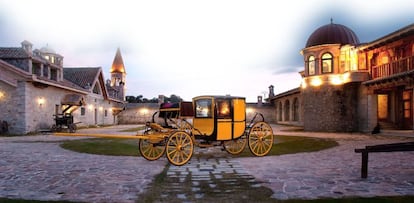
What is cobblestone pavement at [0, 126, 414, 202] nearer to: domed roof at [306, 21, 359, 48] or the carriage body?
the carriage body

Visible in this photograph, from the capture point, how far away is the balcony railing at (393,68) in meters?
19.1

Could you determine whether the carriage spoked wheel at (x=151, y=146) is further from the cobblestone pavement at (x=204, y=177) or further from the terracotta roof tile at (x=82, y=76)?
the terracotta roof tile at (x=82, y=76)

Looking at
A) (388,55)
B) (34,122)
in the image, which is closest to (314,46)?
(388,55)

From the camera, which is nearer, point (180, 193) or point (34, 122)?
point (180, 193)

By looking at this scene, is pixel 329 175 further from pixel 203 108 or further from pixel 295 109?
pixel 295 109

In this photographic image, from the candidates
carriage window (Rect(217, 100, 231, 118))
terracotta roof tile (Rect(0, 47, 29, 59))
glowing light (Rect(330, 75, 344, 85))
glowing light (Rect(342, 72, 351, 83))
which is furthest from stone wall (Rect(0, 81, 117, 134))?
glowing light (Rect(342, 72, 351, 83))

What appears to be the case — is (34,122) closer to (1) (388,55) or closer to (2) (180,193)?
(2) (180,193)

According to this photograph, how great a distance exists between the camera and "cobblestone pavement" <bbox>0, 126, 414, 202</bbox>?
5.79 m

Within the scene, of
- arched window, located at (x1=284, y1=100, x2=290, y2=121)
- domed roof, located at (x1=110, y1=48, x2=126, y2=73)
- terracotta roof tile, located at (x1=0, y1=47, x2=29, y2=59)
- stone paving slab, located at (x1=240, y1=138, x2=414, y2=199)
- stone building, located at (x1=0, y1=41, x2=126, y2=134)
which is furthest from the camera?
domed roof, located at (x1=110, y1=48, x2=126, y2=73)

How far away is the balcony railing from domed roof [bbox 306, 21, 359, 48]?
350 centimetres

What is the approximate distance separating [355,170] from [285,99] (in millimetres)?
34679

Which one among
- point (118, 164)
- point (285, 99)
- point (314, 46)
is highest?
point (314, 46)

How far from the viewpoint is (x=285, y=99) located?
4206 cm

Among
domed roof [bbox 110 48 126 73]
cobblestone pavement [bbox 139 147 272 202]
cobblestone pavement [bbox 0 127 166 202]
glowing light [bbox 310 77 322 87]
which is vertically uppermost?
domed roof [bbox 110 48 126 73]
